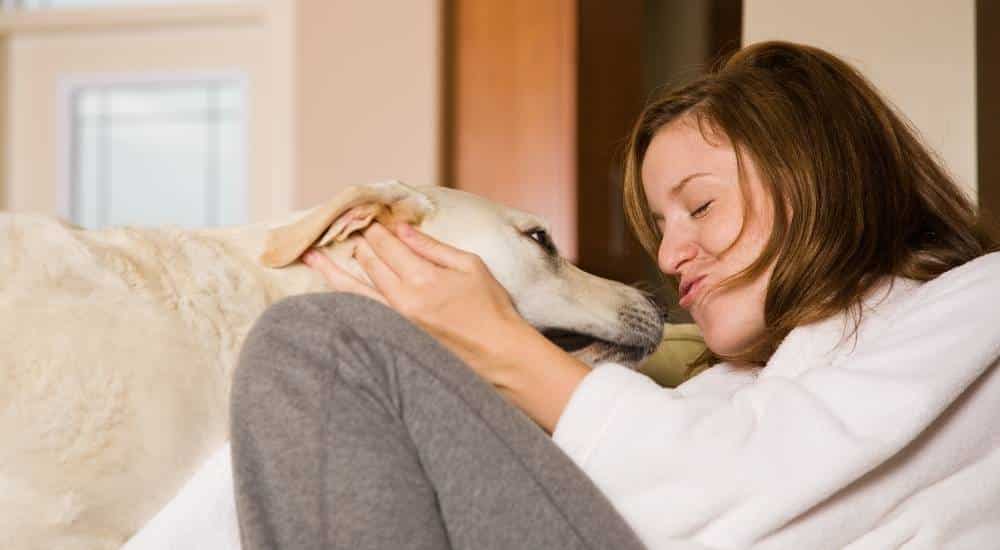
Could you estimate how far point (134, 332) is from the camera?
1.12m

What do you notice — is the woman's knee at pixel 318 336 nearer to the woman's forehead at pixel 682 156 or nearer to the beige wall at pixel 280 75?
the woman's forehead at pixel 682 156

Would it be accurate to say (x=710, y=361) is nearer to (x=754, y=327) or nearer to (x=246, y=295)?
(x=754, y=327)

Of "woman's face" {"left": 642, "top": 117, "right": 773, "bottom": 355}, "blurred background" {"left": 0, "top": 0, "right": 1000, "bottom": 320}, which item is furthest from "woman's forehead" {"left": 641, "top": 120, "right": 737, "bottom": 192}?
"blurred background" {"left": 0, "top": 0, "right": 1000, "bottom": 320}

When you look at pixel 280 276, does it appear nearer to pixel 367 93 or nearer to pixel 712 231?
pixel 712 231

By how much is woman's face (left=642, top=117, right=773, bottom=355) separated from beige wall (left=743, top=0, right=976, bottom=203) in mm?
703

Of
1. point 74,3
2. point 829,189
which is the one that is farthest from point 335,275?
point 74,3

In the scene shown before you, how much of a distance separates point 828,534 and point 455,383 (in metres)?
0.36

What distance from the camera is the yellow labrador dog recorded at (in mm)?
1042

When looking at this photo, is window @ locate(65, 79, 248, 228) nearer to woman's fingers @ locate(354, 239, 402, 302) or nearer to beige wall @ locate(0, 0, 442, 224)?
beige wall @ locate(0, 0, 442, 224)

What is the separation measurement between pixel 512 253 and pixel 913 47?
0.96m

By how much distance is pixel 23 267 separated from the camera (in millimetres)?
1156

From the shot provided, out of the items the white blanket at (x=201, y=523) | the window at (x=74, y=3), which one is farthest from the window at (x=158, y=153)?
the white blanket at (x=201, y=523)

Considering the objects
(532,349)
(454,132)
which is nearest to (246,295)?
(532,349)

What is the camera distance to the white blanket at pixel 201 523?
987mm
